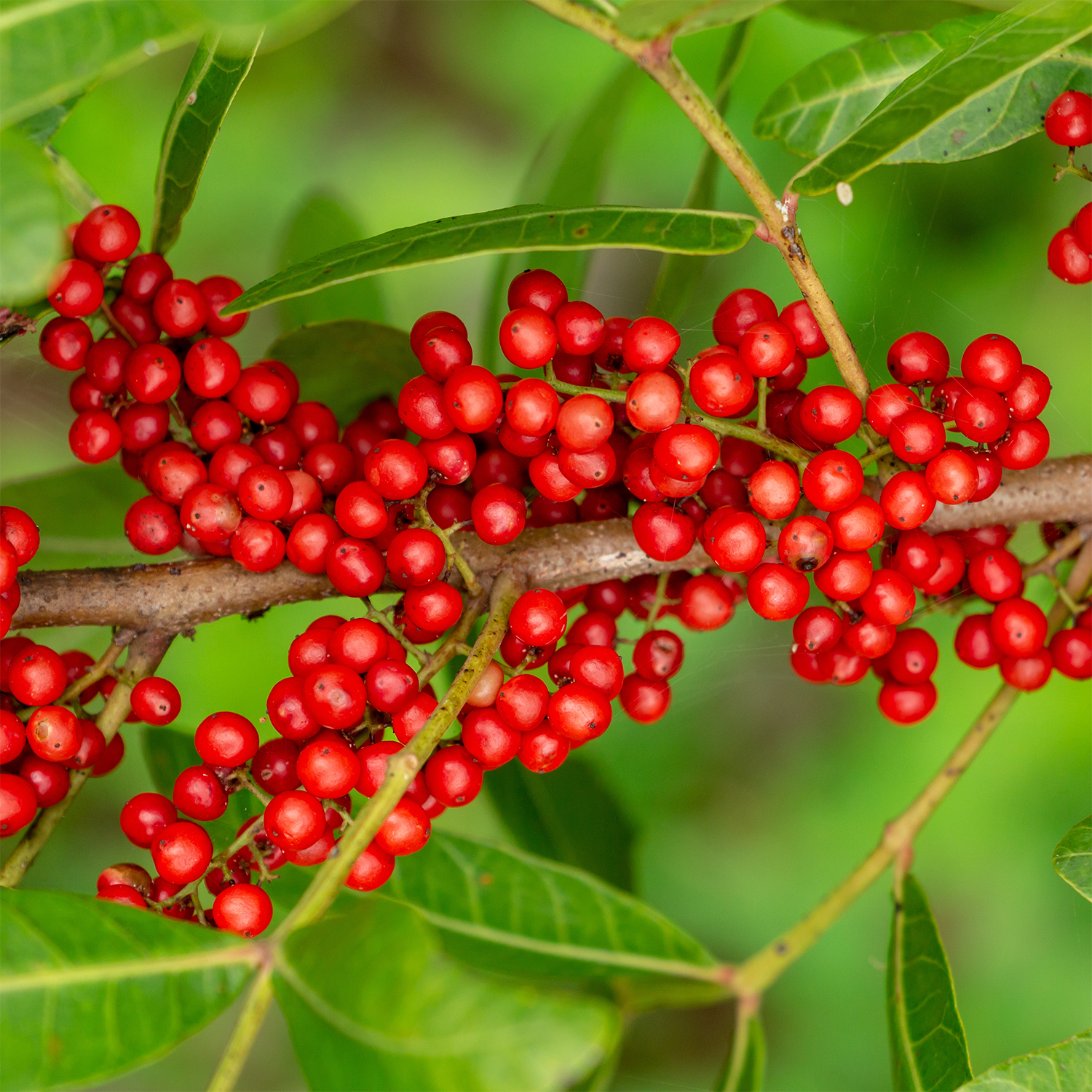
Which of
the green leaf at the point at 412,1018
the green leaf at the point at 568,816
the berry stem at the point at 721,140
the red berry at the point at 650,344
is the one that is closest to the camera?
the green leaf at the point at 412,1018

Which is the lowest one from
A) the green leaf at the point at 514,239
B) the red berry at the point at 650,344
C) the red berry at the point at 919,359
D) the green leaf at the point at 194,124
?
the red berry at the point at 919,359

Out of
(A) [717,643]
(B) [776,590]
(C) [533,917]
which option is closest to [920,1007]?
(C) [533,917]

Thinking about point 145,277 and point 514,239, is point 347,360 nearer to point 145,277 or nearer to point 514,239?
point 145,277

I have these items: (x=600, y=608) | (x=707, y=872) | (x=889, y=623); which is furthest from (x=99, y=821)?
(x=889, y=623)

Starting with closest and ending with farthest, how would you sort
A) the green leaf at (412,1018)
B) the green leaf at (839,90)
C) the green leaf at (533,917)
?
the green leaf at (412,1018) → the green leaf at (839,90) → the green leaf at (533,917)

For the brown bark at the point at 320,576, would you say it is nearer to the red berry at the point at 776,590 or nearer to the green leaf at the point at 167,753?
the red berry at the point at 776,590

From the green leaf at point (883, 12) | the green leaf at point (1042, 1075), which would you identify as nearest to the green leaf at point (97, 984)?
the green leaf at point (1042, 1075)
